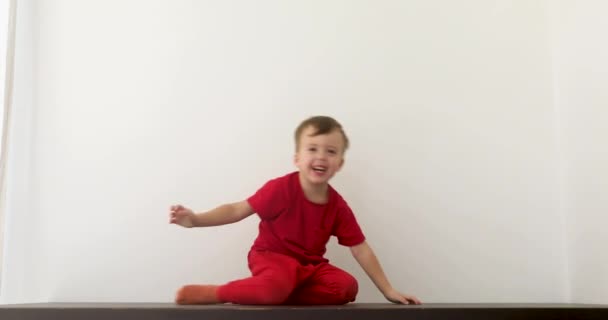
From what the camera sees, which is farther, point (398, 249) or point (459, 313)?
point (398, 249)

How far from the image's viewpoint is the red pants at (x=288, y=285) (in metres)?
1.06

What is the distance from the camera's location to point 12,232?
131cm

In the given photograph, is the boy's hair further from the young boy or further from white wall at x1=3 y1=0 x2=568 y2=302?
white wall at x1=3 y1=0 x2=568 y2=302

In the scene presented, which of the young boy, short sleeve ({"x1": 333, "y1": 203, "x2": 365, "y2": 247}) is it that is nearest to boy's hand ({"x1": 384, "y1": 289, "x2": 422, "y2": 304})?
the young boy

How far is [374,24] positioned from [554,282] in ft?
2.02

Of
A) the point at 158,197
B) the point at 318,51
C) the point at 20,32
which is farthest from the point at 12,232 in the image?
the point at 318,51

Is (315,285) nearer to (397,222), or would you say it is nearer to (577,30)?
(397,222)

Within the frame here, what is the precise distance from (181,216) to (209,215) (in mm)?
63

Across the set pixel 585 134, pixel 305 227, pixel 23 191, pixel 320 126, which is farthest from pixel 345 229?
pixel 23 191

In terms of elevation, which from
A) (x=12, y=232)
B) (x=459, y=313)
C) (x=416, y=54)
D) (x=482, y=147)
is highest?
(x=416, y=54)

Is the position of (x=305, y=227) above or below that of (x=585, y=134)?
below

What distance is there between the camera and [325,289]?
3.65ft

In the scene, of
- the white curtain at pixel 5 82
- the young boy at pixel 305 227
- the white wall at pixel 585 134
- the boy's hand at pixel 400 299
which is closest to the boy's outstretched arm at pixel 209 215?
the young boy at pixel 305 227

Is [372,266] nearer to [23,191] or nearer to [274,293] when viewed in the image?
[274,293]
